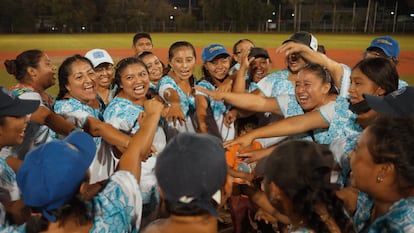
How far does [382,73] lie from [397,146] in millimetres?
1462

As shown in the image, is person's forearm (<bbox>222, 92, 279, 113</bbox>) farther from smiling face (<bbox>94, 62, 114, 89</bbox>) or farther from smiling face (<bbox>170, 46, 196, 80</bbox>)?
smiling face (<bbox>94, 62, 114, 89</bbox>)

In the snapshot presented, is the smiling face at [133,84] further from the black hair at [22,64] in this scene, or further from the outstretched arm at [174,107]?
the black hair at [22,64]

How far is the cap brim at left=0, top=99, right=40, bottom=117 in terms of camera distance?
2.82 meters

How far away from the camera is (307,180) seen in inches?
77.9

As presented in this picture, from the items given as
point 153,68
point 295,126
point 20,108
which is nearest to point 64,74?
point 20,108

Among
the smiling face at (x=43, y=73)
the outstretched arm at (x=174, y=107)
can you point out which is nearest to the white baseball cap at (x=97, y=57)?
the smiling face at (x=43, y=73)

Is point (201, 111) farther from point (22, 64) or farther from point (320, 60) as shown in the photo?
point (22, 64)

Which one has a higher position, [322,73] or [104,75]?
[322,73]

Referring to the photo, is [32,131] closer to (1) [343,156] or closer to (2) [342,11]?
(1) [343,156]

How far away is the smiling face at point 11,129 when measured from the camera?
2.84 metres

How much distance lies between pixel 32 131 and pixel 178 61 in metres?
2.25

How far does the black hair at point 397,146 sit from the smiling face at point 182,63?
11.2ft

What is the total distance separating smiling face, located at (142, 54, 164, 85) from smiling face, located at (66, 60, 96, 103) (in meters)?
1.67

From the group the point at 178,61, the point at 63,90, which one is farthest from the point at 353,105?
the point at 63,90
